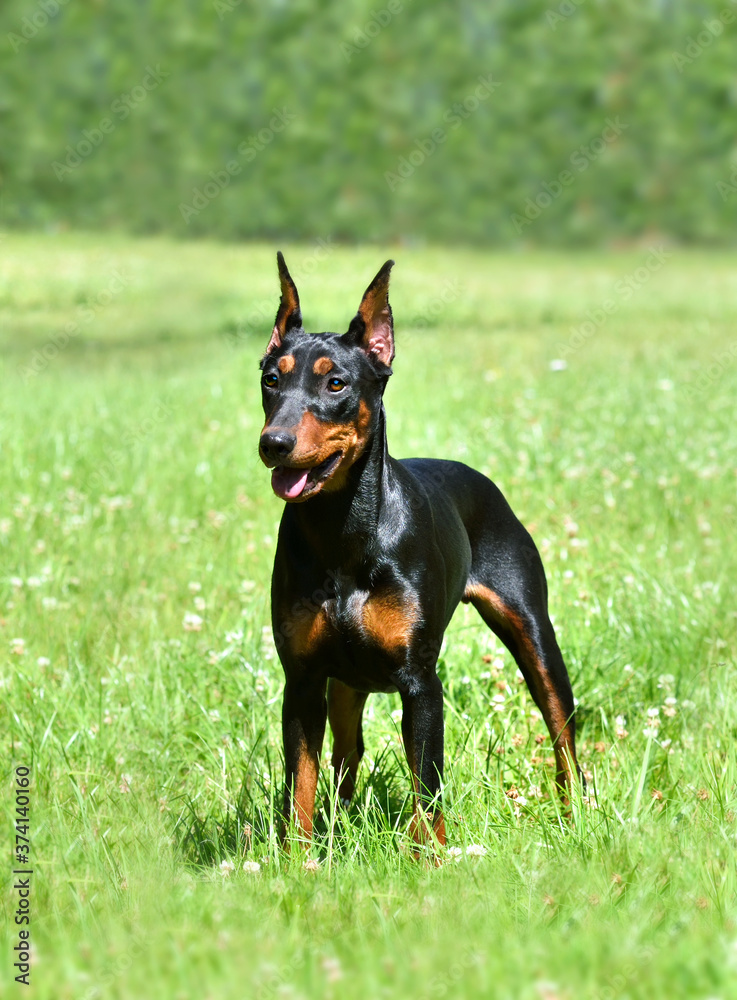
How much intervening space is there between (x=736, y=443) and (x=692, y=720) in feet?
13.8

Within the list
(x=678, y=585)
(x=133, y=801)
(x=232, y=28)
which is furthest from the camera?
(x=232, y=28)

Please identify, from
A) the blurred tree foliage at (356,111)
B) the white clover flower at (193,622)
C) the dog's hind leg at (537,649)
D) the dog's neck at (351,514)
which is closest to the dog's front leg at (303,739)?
the dog's neck at (351,514)

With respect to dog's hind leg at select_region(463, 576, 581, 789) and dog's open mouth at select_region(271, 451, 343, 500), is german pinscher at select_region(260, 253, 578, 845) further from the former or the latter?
dog's hind leg at select_region(463, 576, 581, 789)

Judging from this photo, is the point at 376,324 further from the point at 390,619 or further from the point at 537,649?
the point at 537,649

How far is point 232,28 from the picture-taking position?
22.5 metres

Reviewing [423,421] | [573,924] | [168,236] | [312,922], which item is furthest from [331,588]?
[168,236]

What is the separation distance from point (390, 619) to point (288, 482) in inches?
19.1

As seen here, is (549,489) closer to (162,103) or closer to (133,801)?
(133,801)

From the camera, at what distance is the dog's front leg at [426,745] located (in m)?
3.05

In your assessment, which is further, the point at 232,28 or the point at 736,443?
the point at 232,28

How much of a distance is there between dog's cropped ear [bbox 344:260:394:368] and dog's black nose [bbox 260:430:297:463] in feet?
1.63

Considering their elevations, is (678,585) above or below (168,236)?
below

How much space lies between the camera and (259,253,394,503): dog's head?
276cm

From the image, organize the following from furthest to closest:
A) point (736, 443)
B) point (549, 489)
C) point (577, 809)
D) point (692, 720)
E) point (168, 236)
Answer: point (168, 236), point (736, 443), point (549, 489), point (692, 720), point (577, 809)
